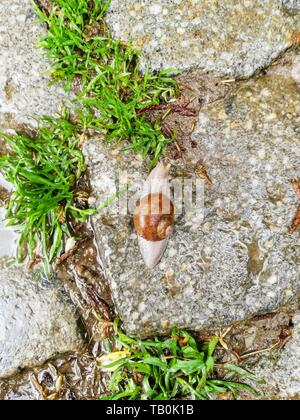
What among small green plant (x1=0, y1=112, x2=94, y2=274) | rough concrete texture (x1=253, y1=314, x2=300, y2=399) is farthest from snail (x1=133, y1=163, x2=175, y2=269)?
rough concrete texture (x1=253, y1=314, x2=300, y2=399)

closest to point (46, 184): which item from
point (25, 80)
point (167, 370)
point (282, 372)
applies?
point (25, 80)

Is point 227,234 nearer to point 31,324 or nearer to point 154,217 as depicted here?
point 154,217

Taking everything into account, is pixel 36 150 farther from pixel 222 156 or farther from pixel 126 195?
pixel 222 156

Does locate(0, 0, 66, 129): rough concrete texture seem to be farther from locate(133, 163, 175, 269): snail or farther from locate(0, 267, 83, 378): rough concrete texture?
locate(0, 267, 83, 378): rough concrete texture

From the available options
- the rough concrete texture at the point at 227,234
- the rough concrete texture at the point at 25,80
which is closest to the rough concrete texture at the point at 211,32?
the rough concrete texture at the point at 227,234
